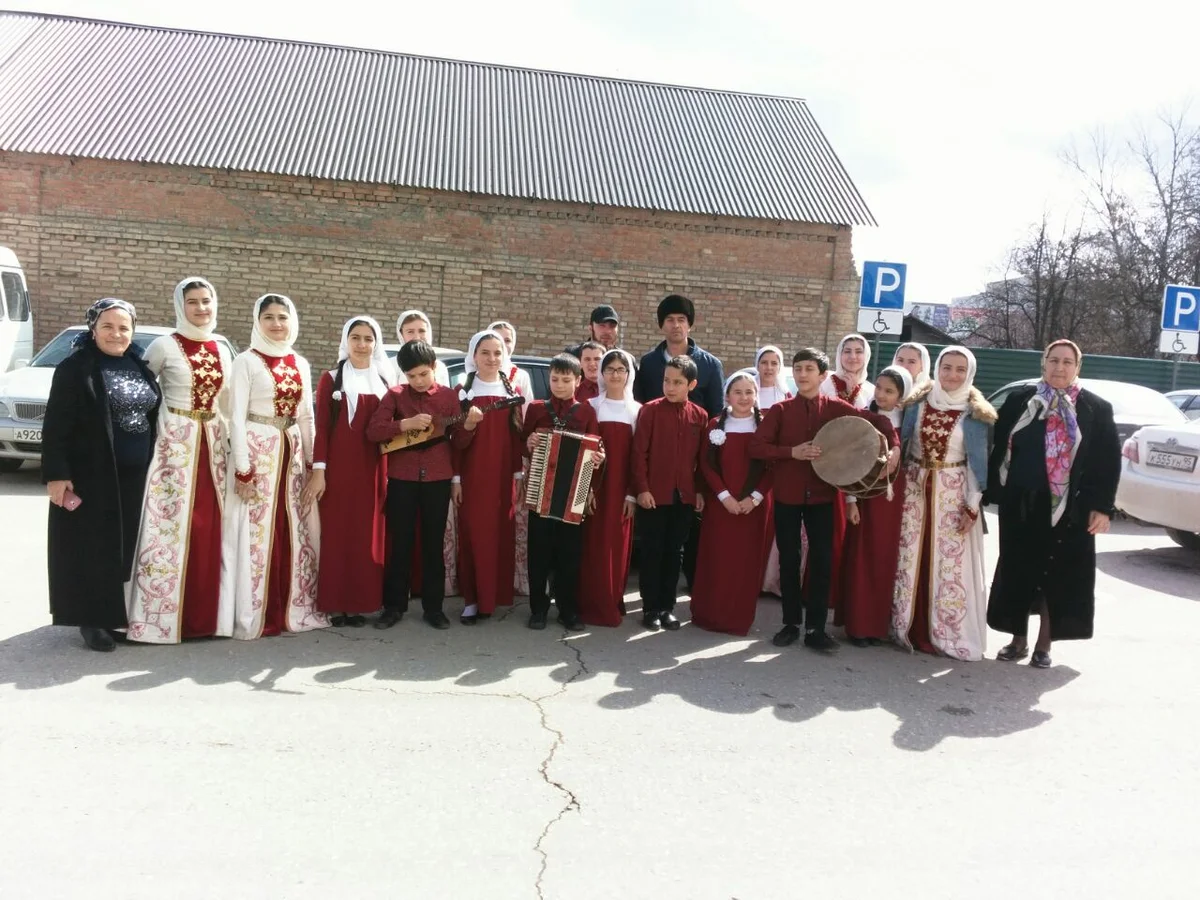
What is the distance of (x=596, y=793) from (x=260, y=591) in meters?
2.63

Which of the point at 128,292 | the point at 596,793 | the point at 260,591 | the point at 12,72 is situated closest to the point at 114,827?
the point at 596,793

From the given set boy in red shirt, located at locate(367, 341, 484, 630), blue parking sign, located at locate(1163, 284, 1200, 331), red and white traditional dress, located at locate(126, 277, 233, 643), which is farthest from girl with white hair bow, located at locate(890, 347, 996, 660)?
blue parking sign, located at locate(1163, 284, 1200, 331)

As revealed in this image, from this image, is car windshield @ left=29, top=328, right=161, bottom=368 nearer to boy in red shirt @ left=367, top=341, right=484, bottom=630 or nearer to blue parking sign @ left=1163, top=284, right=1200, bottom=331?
boy in red shirt @ left=367, top=341, right=484, bottom=630

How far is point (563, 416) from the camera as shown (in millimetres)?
5918

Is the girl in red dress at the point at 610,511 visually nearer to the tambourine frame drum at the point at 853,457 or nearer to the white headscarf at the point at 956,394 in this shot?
the tambourine frame drum at the point at 853,457

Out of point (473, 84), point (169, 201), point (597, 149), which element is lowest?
point (169, 201)

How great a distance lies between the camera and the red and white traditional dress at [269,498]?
5.36 metres

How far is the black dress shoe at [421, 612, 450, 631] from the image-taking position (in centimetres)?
581

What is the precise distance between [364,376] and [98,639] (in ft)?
6.52

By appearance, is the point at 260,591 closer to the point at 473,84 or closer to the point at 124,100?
the point at 124,100

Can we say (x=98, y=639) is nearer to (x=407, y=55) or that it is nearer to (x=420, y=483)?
(x=420, y=483)

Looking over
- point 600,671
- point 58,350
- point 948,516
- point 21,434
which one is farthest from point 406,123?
point 600,671

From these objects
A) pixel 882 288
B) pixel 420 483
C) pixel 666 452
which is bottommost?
pixel 420 483

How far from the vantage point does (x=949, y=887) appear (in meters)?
3.09
